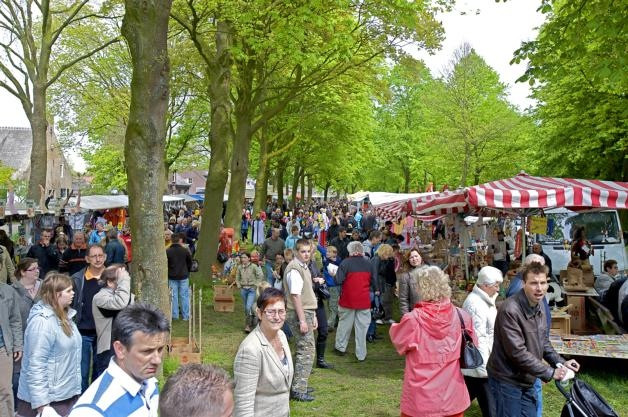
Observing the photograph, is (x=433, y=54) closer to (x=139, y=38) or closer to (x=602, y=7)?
(x=602, y=7)

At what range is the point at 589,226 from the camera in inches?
692

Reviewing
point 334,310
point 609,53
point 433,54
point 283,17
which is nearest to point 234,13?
point 283,17

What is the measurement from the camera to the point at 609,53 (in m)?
12.2

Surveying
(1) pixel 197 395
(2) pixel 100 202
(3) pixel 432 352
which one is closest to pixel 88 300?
(3) pixel 432 352

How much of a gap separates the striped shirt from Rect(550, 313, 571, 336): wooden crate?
7.23 metres

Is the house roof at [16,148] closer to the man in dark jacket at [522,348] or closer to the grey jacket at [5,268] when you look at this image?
the grey jacket at [5,268]

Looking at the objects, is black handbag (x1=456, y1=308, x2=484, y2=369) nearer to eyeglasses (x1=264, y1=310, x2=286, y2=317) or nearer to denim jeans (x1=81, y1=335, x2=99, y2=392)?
eyeglasses (x1=264, y1=310, x2=286, y2=317)

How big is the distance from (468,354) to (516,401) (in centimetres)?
53

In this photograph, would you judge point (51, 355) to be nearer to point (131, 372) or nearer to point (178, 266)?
point (131, 372)

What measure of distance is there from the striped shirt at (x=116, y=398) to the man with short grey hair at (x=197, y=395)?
34 cm

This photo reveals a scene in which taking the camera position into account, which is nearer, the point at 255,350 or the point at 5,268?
the point at 255,350

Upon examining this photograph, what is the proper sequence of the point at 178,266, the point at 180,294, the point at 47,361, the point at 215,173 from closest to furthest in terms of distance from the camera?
the point at 47,361 < the point at 178,266 < the point at 180,294 < the point at 215,173

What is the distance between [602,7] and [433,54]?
6.30 m

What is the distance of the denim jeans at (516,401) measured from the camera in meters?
4.67
